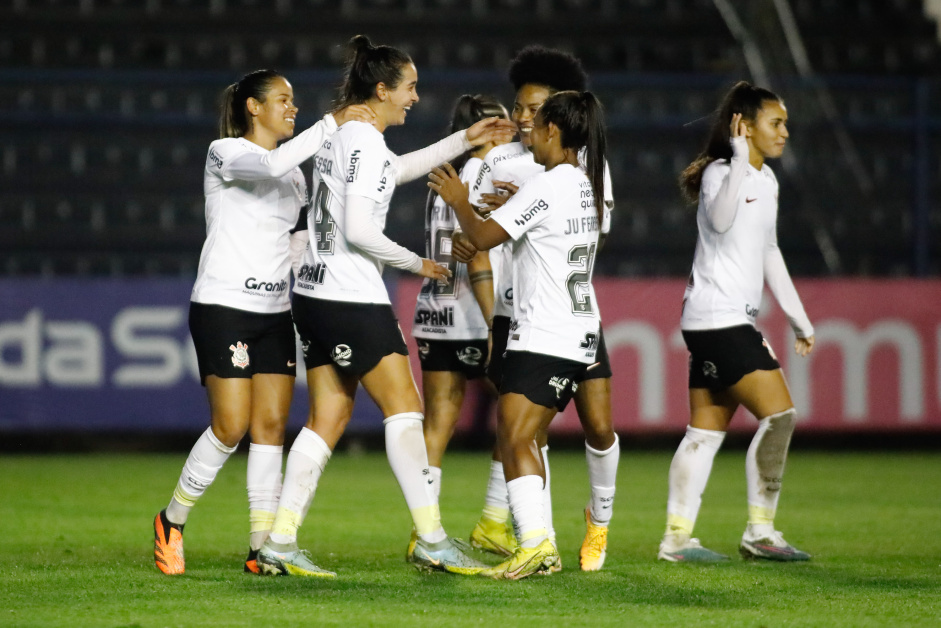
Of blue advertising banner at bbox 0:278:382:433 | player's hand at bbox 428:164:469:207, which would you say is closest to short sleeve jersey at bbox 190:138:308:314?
player's hand at bbox 428:164:469:207

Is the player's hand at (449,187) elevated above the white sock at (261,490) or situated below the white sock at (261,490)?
above

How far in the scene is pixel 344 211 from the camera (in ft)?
16.7

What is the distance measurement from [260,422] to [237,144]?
3.74ft

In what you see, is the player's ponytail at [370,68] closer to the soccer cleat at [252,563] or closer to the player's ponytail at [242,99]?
the player's ponytail at [242,99]

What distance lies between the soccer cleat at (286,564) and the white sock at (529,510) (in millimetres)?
760

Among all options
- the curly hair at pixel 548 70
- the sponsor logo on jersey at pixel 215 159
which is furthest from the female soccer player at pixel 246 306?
the curly hair at pixel 548 70

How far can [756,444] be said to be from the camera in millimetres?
5863

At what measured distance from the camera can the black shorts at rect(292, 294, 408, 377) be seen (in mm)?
5090

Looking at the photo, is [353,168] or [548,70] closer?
[353,168]

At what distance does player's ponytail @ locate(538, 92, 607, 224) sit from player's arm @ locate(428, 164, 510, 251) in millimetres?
454

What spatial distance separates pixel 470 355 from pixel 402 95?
1.31 meters

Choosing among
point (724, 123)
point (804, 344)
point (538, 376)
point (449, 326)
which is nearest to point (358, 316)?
point (538, 376)

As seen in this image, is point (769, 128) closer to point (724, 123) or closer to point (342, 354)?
point (724, 123)

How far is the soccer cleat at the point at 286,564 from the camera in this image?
200 inches
